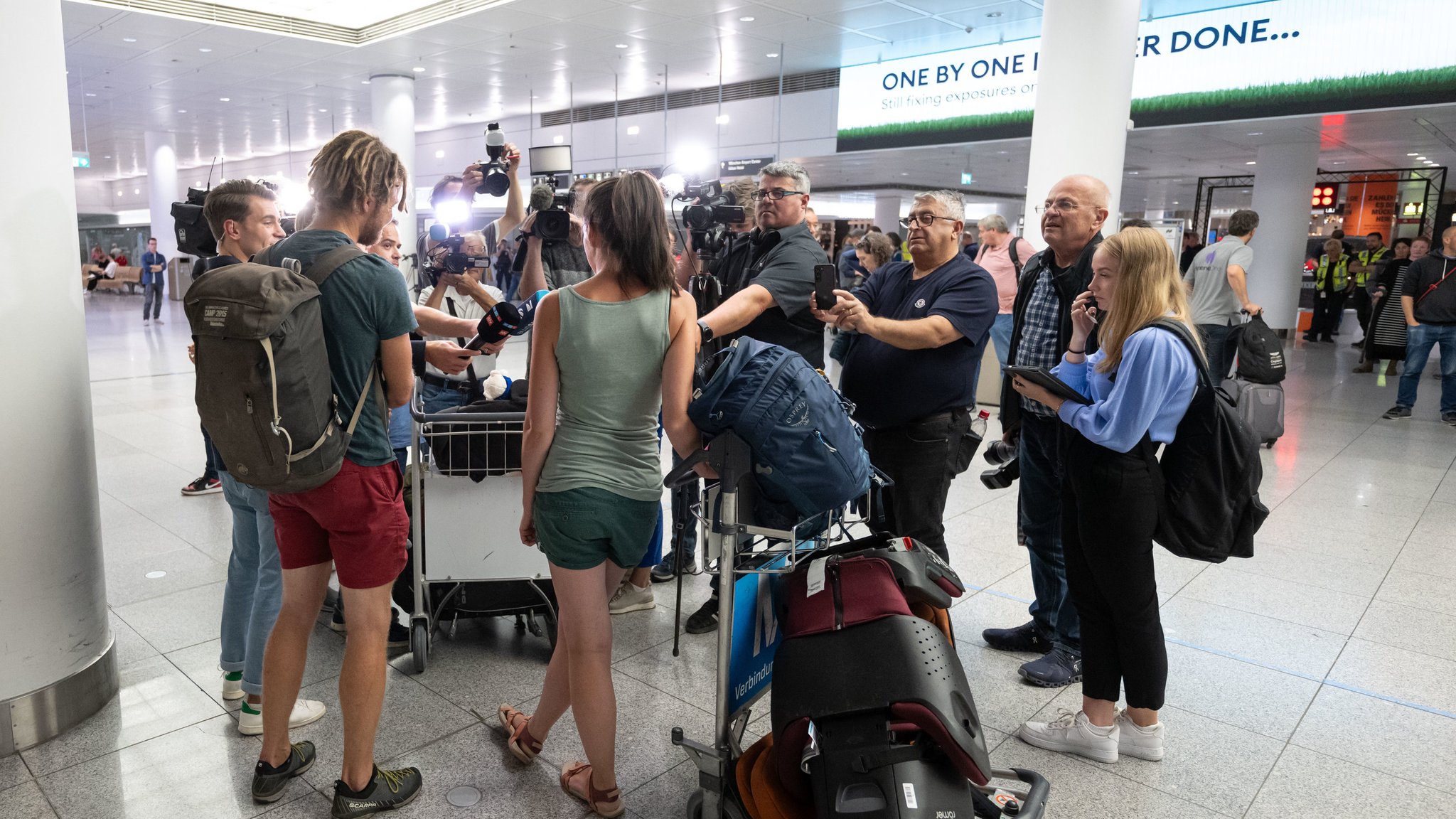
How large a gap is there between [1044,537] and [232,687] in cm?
267

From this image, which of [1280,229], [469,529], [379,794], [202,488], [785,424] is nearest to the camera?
[785,424]

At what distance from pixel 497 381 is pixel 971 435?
1.60 m

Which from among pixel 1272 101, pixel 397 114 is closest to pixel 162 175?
pixel 397 114

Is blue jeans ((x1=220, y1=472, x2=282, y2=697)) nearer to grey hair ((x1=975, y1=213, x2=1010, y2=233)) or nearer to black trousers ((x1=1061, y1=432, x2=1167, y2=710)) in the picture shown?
black trousers ((x1=1061, y1=432, x2=1167, y2=710))

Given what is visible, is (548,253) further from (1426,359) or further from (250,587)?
(1426,359)

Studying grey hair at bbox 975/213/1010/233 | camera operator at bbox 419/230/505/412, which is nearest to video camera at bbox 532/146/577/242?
camera operator at bbox 419/230/505/412

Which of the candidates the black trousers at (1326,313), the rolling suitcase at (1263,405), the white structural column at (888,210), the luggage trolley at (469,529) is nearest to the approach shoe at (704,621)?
the luggage trolley at (469,529)

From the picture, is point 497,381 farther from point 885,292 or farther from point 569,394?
point 885,292

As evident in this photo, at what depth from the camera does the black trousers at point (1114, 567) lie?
2.34 metres

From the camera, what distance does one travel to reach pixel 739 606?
2.11m

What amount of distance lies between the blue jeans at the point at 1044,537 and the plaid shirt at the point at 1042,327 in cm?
14

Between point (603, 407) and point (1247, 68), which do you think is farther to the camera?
point (1247, 68)

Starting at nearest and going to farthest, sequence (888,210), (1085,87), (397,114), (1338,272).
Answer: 1. (1085,87)
2. (397,114)
3. (1338,272)
4. (888,210)

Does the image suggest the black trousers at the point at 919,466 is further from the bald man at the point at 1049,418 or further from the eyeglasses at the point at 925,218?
the eyeglasses at the point at 925,218
